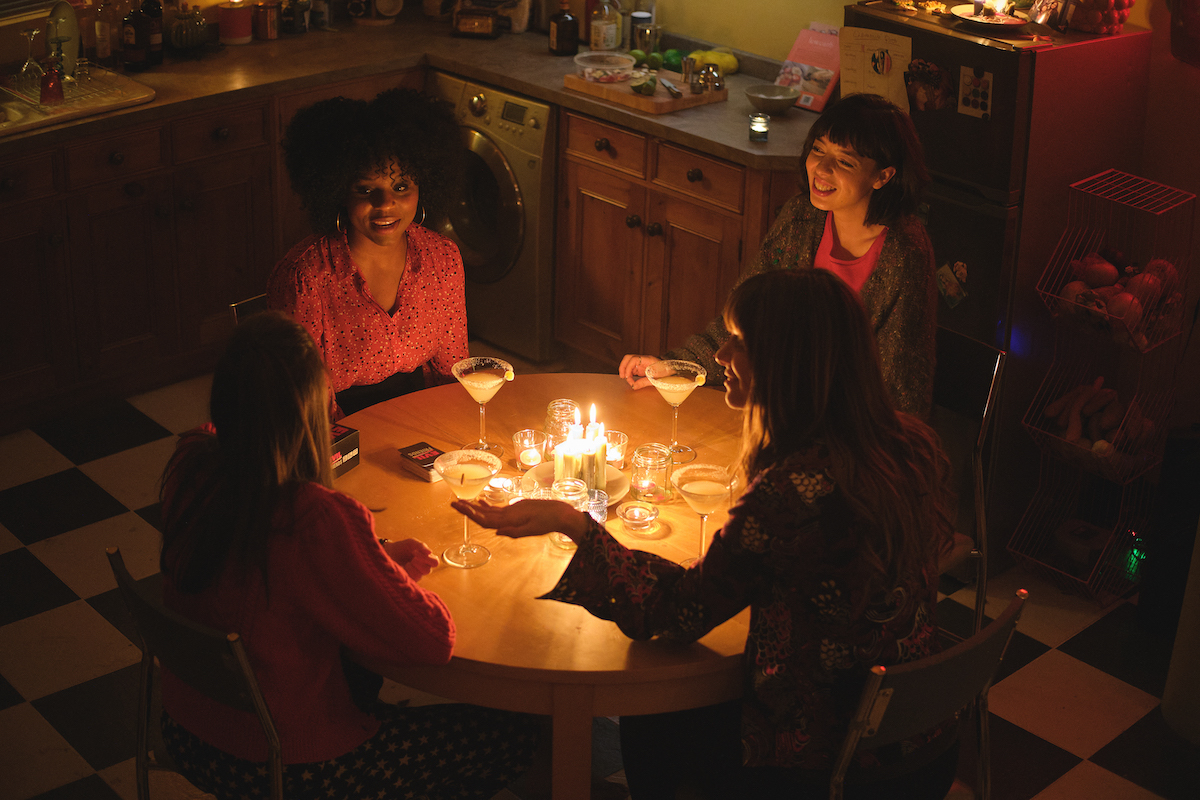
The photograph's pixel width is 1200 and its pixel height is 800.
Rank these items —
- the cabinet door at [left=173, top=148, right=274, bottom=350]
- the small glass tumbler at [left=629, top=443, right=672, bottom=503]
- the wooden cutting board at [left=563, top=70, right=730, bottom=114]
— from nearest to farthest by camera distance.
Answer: the small glass tumbler at [left=629, top=443, right=672, bottom=503] → the wooden cutting board at [left=563, top=70, right=730, bottom=114] → the cabinet door at [left=173, top=148, right=274, bottom=350]

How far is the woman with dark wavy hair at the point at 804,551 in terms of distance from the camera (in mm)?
1668

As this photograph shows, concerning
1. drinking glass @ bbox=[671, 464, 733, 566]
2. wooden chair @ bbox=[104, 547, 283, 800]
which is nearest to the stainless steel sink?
wooden chair @ bbox=[104, 547, 283, 800]

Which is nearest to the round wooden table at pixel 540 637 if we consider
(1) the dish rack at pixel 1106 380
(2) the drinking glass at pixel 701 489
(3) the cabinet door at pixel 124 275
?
(2) the drinking glass at pixel 701 489

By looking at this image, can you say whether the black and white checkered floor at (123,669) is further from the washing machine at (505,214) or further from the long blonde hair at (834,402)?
the washing machine at (505,214)

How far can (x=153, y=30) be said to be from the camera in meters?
4.09

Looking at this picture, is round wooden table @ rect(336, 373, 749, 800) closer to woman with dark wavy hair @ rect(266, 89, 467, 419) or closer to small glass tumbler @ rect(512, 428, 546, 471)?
small glass tumbler @ rect(512, 428, 546, 471)

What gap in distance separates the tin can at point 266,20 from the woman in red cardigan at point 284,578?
3.01 meters

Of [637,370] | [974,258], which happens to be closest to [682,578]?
[637,370]

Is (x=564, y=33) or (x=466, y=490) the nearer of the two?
(x=466, y=490)

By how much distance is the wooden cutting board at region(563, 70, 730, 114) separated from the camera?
381cm

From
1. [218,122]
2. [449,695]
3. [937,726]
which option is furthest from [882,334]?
[218,122]

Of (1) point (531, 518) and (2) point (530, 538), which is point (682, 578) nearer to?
(1) point (531, 518)

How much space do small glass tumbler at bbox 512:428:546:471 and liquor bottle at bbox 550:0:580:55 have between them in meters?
2.44

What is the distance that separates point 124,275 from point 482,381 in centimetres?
208
